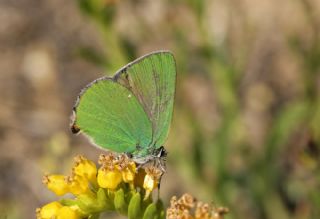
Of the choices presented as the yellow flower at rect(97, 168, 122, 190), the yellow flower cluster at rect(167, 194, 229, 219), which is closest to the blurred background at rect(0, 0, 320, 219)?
the yellow flower cluster at rect(167, 194, 229, 219)

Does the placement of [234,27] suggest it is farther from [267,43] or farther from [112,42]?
[112,42]

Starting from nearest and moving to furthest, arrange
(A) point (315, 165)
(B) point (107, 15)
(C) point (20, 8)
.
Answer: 1. (A) point (315, 165)
2. (B) point (107, 15)
3. (C) point (20, 8)

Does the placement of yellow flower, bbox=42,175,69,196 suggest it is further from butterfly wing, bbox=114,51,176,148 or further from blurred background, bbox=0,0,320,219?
blurred background, bbox=0,0,320,219

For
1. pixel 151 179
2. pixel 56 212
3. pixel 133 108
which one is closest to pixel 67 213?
pixel 56 212

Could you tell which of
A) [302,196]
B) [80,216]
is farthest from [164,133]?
[302,196]

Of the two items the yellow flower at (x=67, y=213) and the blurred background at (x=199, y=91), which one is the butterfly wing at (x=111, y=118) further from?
the blurred background at (x=199, y=91)

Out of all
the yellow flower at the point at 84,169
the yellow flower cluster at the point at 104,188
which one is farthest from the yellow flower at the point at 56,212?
the yellow flower at the point at 84,169

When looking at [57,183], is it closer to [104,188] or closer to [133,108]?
[104,188]
